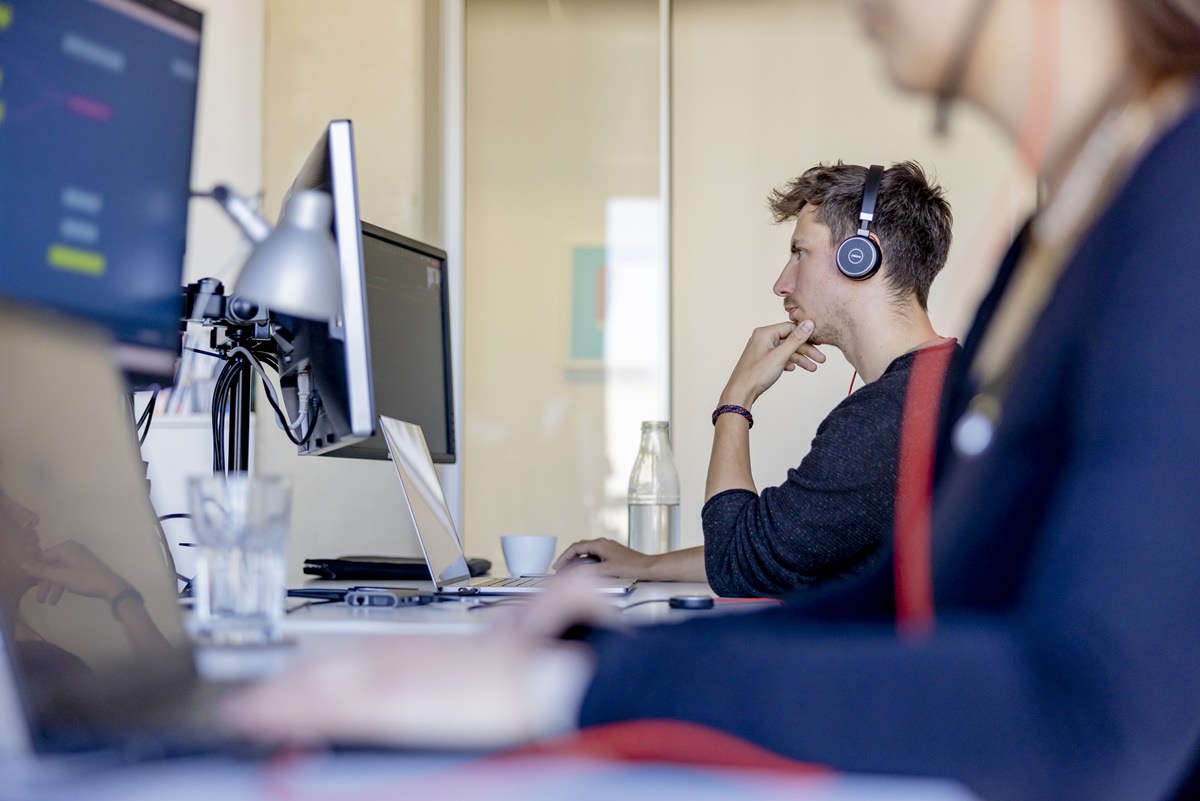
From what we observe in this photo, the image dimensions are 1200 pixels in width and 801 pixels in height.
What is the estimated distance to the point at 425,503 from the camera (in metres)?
1.61

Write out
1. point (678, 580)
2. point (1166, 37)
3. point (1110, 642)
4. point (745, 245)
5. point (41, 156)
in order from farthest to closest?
1. point (745, 245)
2. point (678, 580)
3. point (41, 156)
4. point (1166, 37)
5. point (1110, 642)

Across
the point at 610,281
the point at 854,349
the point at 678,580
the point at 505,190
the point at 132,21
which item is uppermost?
the point at 505,190

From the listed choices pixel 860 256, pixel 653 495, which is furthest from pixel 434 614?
pixel 653 495

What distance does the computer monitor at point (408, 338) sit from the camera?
1.91m

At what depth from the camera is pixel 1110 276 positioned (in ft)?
1.85

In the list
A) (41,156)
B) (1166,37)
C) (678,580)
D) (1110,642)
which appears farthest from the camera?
(678,580)

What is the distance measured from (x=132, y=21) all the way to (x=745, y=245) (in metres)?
2.67

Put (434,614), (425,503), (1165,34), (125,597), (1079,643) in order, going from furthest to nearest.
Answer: (425,503) < (434,614) < (125,597) < (1165,34) < (1079,643)

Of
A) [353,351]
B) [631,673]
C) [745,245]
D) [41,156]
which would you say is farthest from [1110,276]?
[745,245]

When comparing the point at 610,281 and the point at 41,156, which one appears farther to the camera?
the point at 610,281

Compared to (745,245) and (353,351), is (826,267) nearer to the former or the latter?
(353,351)

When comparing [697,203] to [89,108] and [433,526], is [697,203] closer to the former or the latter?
[433,526]

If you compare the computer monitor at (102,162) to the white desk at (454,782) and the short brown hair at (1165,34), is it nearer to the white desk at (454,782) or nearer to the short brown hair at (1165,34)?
the white desk at (454,782)

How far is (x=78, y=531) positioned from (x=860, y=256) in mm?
1559
